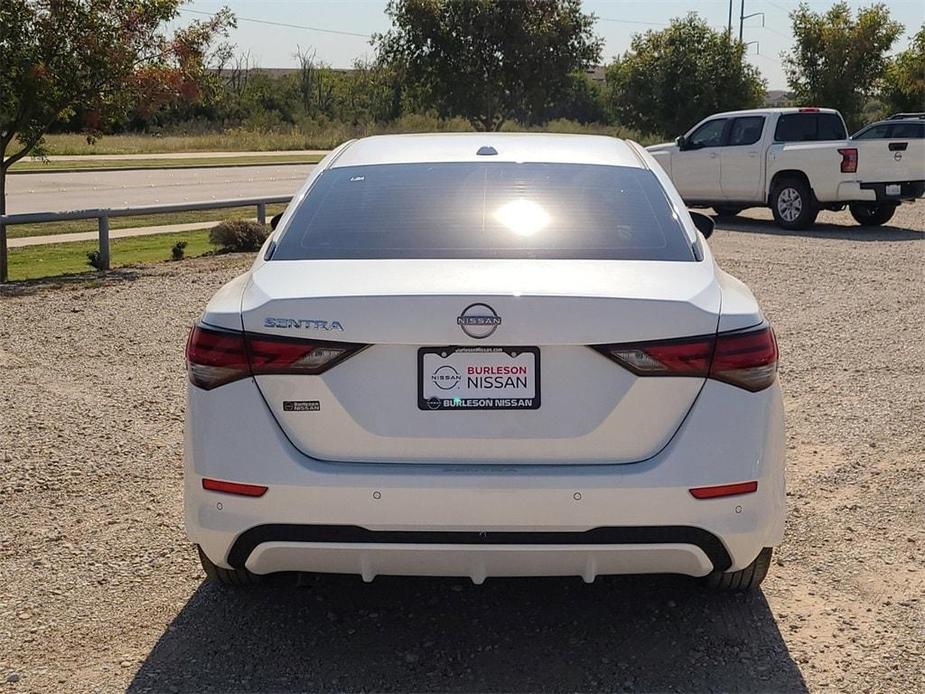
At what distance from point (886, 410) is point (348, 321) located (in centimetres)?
458

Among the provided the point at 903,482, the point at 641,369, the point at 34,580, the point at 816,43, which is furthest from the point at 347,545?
the point at 816,43

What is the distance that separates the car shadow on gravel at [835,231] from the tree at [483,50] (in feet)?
65.4

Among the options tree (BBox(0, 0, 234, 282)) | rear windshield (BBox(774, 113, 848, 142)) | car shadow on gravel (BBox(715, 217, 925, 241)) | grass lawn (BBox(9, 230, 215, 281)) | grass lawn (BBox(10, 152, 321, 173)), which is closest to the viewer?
tree (BBox(0, 0, 234, 282))

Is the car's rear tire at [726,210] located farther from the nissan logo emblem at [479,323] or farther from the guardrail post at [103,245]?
the nissan logo emblem at [479,323]

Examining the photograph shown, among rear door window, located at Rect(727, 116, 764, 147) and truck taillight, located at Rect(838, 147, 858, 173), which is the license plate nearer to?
truck taillight, located at Rect(838, 147, 858, 173)

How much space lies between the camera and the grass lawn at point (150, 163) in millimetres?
36312

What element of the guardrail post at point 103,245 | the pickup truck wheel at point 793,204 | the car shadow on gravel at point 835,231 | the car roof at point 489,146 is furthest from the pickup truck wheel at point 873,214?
the car roof at point 489,146

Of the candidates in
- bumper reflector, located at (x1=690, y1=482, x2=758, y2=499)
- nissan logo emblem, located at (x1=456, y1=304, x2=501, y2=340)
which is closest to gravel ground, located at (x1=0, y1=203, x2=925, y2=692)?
bumper reflector, located at (x1=690, y1=482, x2=758, y2=499)

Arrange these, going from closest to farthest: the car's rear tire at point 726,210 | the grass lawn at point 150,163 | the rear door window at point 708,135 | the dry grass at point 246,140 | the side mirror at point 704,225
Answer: the side mirror at point 704,225 → the rear door window at point 708,135 → the car's rear tire at point 726,210 → the grass lawn at point 150,163 → the dry grass at point 246,140

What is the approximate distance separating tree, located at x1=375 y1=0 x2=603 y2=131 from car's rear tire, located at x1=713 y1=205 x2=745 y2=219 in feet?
59.6

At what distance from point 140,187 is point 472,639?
26602mm

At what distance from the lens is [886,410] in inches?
269

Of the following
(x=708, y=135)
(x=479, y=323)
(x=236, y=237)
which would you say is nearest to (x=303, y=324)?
(x=479, y=323)

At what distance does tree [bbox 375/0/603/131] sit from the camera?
37594 millimetres
